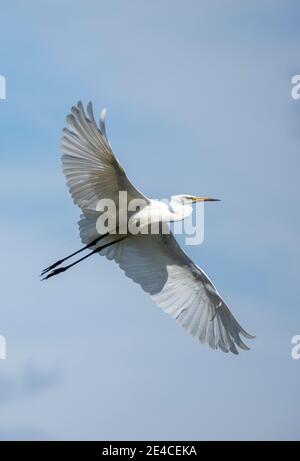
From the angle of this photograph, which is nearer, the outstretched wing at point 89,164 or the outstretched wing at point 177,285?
the outstretched wing at point 89,164

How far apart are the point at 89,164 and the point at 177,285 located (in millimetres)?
3446

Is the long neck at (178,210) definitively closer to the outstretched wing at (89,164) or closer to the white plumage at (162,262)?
the white plumage at (162,262)

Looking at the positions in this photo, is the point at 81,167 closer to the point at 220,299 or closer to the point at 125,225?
the point at 125,225

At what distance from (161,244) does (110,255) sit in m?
0.95

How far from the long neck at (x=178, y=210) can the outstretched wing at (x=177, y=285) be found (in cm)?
85

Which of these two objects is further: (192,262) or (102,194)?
(192,262)

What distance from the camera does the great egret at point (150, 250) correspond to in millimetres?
18953

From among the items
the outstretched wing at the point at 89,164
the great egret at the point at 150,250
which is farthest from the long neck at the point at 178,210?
the outstretched wing at the point at 89,164

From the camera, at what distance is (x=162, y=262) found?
21266 mm

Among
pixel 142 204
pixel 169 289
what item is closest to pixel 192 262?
pixel 169 289

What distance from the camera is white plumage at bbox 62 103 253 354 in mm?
19219

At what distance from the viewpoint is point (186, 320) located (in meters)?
21.0

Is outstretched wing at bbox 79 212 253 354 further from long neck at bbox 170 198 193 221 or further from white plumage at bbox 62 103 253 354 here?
long neck at bbox 170 198 193 221

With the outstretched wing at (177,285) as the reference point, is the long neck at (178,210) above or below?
above
